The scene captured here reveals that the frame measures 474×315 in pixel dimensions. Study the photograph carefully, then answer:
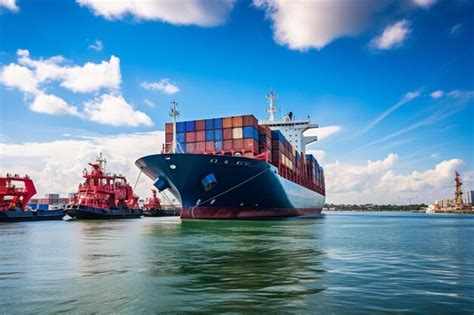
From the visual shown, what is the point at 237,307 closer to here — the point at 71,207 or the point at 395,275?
the point at 395,275

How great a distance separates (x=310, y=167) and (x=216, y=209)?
43379 millimetres

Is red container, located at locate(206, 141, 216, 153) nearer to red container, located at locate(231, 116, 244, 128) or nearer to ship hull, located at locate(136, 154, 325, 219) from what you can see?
red container, located at locate(231, 116, 244, 128)

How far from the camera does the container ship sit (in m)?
39.1

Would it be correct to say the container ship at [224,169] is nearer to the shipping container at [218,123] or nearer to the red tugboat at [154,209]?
the shipping container at [218,123]

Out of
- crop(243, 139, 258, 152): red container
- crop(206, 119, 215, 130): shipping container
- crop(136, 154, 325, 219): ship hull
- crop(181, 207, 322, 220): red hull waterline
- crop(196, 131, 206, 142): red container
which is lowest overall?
crop(181, 207, 322, 220): red hull waterline

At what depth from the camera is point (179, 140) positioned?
159 feet

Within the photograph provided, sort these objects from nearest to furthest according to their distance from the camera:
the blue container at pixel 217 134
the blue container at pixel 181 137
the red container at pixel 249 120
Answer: the red container at pixel 249 120, the blue container at pixel 217 134, the blue container at pixel 181 137

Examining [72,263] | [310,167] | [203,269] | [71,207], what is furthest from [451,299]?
[310,167]

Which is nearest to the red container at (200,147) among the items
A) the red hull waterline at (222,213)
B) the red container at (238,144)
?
the red container at (238,144)

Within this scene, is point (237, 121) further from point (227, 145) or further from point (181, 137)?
point (181, 137)

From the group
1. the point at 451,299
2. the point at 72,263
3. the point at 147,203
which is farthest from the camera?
the point at 147,203

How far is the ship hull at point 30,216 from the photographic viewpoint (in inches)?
2064

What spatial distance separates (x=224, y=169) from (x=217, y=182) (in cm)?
156

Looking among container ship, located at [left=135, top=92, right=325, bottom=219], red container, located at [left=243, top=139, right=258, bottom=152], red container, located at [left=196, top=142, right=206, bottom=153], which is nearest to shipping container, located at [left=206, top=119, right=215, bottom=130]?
container ship, located at [left=135, top=92, right=325, bottom=219]
